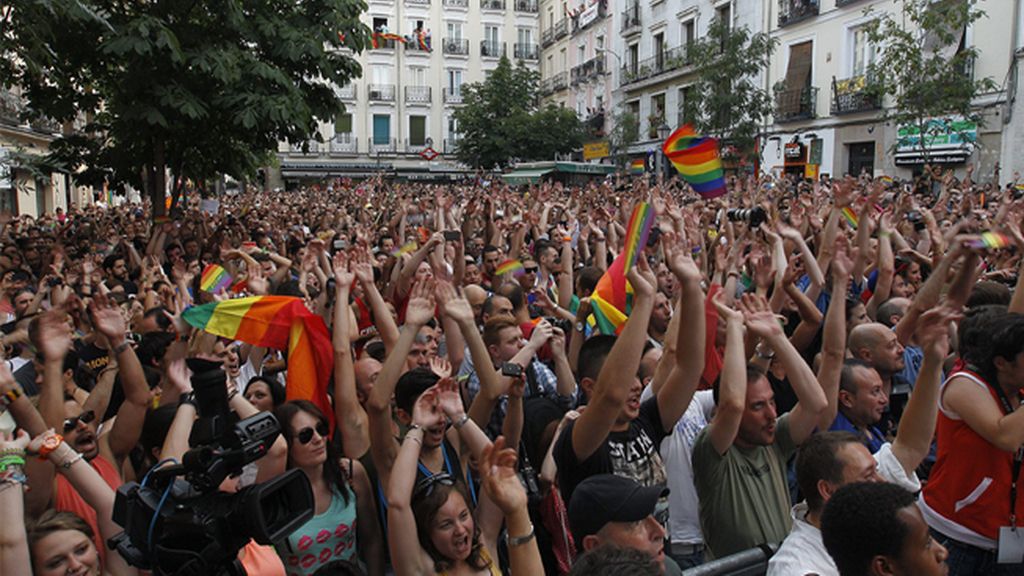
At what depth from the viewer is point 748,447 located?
3553 millimetres

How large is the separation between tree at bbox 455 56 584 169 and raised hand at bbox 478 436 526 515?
35.7 meters

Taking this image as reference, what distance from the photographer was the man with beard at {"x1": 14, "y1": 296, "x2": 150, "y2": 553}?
126 inches

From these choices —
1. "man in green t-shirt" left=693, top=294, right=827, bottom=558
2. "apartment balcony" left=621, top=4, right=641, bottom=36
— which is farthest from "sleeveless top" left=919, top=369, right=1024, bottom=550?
"apartment balcony" left=621, top=4, right=641, bottom=36

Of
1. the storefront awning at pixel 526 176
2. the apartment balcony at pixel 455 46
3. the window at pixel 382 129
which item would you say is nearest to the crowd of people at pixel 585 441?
the storefront awning at pixel 526 176

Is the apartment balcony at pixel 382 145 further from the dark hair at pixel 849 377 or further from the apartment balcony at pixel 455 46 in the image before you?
the dark hair at pixel 849 377

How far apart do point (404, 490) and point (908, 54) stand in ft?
50.5

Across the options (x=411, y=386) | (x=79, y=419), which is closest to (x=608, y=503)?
(x=411, y=386)

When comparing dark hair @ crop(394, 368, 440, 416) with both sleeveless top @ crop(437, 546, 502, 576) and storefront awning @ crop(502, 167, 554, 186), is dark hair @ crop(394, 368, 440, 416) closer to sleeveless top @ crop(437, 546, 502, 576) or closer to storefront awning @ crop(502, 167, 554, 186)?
sleeveless top @ crop(437, 546, 502, 576)

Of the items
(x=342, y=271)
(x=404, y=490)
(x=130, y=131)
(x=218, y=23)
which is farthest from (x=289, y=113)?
(x=404, y=490)

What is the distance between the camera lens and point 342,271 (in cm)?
450

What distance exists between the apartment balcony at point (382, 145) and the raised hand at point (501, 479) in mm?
49021

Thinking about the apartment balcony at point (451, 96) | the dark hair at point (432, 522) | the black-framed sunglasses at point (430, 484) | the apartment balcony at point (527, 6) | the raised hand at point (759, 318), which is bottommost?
the dark hair at point (432, 522)

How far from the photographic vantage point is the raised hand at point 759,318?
364cm

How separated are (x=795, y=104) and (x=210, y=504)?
25542 mm
